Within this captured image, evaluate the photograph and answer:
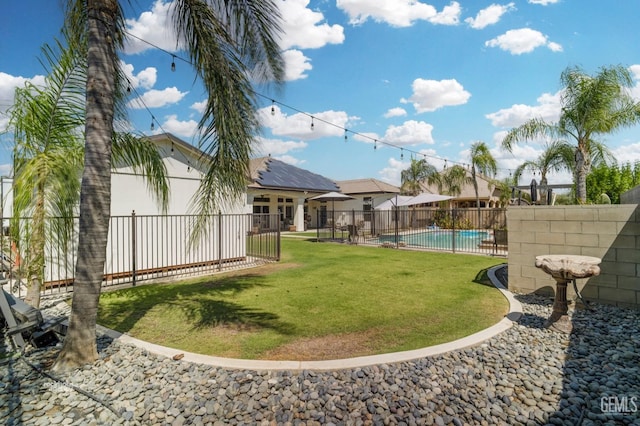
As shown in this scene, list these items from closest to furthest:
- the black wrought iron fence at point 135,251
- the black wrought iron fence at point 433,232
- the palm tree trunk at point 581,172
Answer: the black wrought iron fence at point 135,251 → the palm tree trunk at point 581,172 → the black wrought iron fence at point 433,232

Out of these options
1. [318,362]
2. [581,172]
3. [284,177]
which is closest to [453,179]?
[284,177]

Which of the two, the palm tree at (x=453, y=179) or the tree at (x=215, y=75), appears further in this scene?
the palm tree at (x=453, y=179)

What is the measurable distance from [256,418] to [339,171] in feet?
105

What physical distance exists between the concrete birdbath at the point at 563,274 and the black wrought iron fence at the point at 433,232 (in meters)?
7.94

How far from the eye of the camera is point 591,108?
11422 mm

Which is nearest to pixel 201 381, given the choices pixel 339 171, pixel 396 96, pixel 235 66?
pixel 235 66

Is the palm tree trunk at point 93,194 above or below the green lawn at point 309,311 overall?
above

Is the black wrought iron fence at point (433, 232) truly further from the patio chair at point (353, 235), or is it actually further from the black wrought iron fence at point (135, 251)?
the black wrought iron fence at point (135, 251)

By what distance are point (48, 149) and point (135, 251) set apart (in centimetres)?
343

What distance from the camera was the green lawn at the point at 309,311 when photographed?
435cm

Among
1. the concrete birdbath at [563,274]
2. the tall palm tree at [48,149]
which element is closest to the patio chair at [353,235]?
the concrete birdbath at [563,274]

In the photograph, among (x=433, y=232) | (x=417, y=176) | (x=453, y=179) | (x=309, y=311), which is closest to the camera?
(x=309, y=311)

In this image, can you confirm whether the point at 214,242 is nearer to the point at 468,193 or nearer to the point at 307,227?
the point at 307,227

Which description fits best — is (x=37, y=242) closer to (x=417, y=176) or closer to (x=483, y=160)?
(x=483, y=160)
